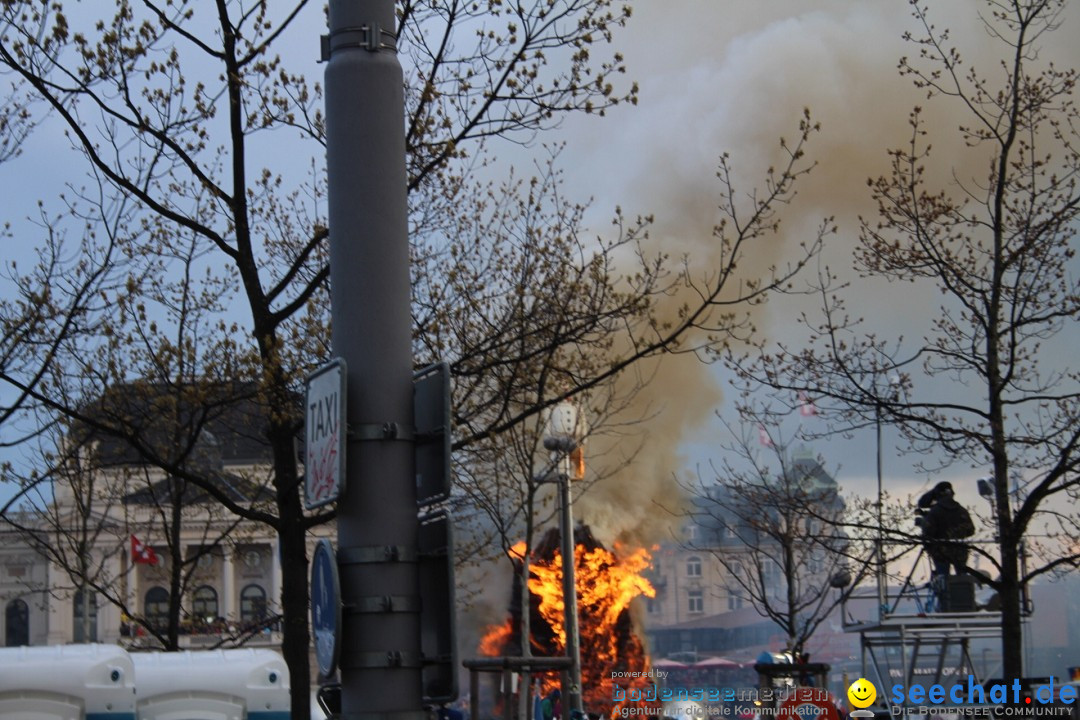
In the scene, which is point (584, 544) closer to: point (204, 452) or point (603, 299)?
point (204, 452)

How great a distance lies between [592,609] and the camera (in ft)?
160

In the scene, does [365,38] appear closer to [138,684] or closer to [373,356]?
[373,356]

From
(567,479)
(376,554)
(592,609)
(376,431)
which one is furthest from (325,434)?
(592,609)

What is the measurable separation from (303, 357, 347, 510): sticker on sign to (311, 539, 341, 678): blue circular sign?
22cm

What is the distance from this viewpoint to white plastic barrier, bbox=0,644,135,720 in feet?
49.5

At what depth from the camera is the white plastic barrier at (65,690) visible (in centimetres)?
1509

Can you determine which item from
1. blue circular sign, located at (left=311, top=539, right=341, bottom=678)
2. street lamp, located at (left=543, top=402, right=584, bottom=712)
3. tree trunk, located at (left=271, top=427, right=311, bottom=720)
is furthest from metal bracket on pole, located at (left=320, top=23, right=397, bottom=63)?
street lamp, located at (left=543, top=402, right=584, bottom=712)

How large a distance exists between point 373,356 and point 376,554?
748mm

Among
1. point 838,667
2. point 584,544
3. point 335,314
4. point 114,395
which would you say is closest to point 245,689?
point 114,395

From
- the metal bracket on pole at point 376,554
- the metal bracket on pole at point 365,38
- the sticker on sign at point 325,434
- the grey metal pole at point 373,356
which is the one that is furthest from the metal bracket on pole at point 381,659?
the metal bracket on pole at point 365,38

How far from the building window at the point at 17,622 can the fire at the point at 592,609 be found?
4081 centimetres

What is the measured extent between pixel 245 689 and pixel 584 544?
32.8 m

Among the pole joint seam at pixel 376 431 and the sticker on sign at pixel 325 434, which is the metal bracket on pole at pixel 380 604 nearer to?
the sticker on sign at pixel 325 434

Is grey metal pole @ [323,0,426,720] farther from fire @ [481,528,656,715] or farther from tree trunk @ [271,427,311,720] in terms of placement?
fire @ [481,528,656,715]
